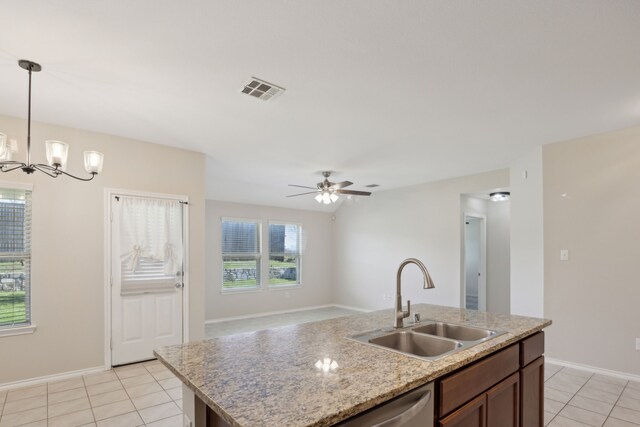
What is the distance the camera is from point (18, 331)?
3.35m

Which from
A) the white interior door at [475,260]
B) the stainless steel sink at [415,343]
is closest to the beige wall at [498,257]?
the white interior door at [475,260]

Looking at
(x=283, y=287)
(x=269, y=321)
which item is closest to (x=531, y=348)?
(x=269, y=321)

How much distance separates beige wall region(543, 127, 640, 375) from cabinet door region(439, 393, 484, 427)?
2.94 m

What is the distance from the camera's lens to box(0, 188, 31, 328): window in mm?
3340

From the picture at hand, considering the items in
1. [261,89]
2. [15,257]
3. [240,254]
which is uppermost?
[261,89]

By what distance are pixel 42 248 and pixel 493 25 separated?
4290mm

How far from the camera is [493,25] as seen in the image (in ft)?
6.52

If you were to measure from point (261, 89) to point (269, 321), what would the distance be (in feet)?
15.9

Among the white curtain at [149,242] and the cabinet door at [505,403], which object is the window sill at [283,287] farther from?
the cabinet door at [505,403]

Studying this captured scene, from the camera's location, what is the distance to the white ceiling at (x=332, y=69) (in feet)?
6.25

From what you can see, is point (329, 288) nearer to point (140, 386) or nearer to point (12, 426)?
point (140, 386)

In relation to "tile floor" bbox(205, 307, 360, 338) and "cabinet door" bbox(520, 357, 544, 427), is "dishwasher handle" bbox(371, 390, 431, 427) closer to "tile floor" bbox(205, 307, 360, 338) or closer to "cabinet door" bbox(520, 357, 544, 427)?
"cabinet door" bbox(520, 357, 544, 427)

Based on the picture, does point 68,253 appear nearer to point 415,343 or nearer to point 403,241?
point 415,343

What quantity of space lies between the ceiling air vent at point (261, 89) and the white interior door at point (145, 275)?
83.1 inches
